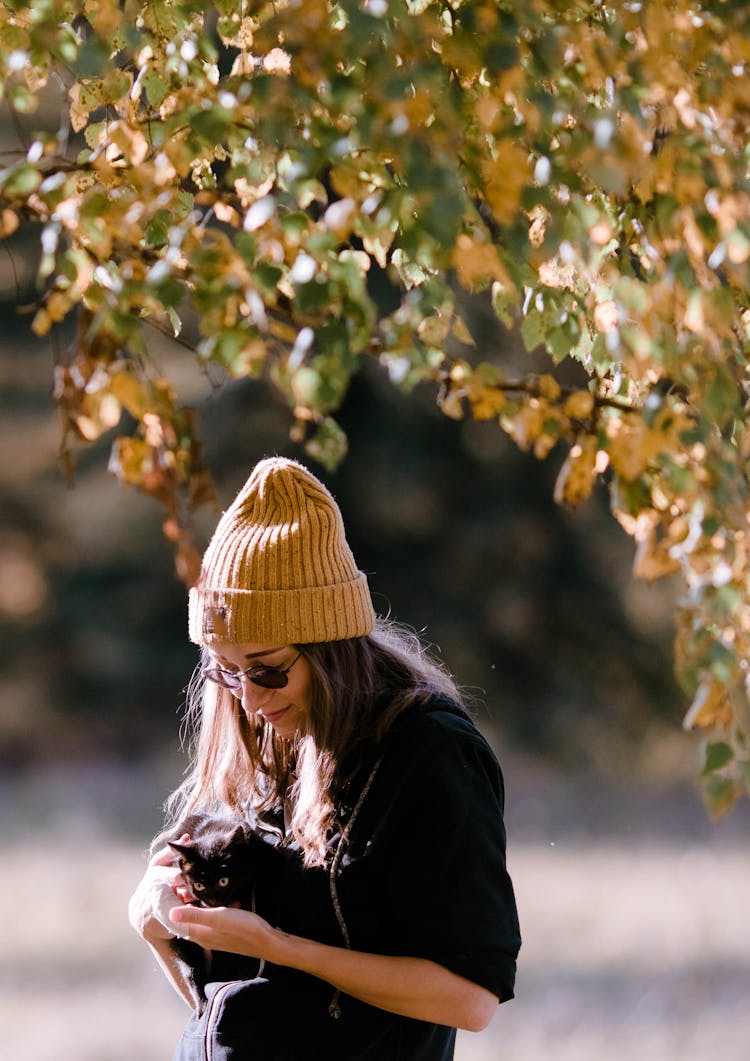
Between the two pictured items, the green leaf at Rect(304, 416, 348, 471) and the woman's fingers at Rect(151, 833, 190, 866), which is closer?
the green leaf at Rect(304, 416, 348, 471)

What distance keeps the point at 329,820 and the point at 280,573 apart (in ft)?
1.04

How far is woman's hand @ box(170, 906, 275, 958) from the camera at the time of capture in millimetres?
1735

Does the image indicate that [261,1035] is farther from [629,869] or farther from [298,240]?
[629,869]

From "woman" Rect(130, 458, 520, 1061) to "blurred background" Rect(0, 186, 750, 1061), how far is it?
5.05 m

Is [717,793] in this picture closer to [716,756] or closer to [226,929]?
[716,756]

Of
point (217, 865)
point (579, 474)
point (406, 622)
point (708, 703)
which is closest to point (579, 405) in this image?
point (579, 474)

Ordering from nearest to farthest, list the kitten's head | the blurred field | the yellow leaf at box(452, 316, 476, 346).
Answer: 1. the yellow leaf at box(452, 316, 476, 346)
2. the kitten's head
3. the blurred field

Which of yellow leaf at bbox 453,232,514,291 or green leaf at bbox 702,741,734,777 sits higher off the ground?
yellow leaf at bbox 453,232,514,291

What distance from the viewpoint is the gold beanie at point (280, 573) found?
1.90 meters

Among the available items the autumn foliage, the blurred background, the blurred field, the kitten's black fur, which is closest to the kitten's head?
the kitten's black fur

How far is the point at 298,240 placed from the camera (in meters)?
1.41

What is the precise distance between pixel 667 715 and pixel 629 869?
8.07 ft

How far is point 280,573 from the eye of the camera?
191 centimetres

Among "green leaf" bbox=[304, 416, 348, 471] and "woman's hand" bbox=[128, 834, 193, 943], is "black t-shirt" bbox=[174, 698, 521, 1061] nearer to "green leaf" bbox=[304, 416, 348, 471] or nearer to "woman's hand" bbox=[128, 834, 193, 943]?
"woman's hand" bbox=[128, 834, 193, 943]
